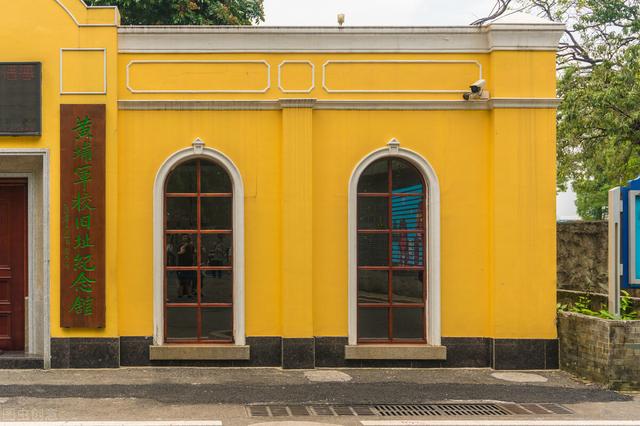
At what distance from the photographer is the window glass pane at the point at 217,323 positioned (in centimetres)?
980

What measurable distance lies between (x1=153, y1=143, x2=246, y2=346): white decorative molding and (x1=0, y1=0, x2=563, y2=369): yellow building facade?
32 millimetres

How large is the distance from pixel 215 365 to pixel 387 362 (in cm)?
255

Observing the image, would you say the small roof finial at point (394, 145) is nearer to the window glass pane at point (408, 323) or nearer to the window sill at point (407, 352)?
the window glass pane at point (408, 323)

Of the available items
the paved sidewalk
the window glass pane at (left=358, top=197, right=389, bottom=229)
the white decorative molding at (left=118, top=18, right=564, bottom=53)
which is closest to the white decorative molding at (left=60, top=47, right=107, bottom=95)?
the white decorative molding at (left=118, top=18, right=564, bottom=53)

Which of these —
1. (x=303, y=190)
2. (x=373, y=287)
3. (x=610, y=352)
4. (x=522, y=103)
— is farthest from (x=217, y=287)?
(x=610, y=352)

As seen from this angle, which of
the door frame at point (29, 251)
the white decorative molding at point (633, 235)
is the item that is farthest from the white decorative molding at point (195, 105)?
the white decorative molding at point (633, 235)

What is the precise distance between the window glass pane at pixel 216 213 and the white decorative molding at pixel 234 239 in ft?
0.49

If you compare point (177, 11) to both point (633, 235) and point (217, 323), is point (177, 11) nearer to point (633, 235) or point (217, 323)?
point (217, 323)

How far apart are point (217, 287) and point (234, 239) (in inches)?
30.4

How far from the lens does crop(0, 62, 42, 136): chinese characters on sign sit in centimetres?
948

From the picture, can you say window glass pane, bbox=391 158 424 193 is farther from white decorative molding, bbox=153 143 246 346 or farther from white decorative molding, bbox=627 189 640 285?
white decorative molding, bbox=627 189 640 285

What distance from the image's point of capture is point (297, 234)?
964 cm

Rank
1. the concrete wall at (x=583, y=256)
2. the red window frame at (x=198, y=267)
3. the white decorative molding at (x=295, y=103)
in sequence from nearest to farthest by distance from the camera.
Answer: the white decorative molding at (x=295, y=103)
the red window frame at (x=198, y=267)
the concrete wall at (x=583, y=256)

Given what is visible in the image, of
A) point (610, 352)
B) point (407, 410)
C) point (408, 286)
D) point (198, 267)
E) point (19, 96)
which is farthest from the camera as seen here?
point (408, 286)
